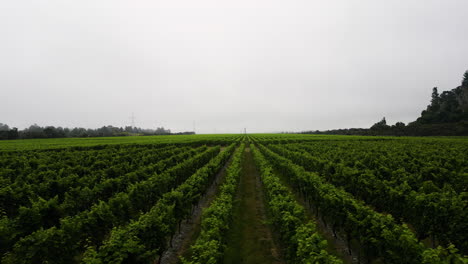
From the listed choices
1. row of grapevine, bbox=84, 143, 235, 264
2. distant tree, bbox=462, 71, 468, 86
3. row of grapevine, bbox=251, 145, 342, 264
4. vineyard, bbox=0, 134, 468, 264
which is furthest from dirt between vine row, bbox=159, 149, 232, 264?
distant tree, bbox=462, 71, 468, 86

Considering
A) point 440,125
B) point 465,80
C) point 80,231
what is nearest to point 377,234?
point 80,231

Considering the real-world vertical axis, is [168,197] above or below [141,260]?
above

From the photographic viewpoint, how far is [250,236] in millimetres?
8781

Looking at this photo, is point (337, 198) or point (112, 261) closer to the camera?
point (112, 261)

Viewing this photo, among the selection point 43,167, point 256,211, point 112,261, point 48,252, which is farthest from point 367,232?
point 43,167

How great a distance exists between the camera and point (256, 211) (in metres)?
11.2

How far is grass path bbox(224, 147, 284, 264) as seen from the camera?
7.36m

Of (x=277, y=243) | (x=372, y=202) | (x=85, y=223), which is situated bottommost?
(x=277, y=243)

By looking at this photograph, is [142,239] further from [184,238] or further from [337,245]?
[337,245]

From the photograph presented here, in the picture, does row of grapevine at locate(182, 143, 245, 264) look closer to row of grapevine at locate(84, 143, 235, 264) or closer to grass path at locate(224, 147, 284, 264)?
grass path at locate(224, 147, 284, 264)

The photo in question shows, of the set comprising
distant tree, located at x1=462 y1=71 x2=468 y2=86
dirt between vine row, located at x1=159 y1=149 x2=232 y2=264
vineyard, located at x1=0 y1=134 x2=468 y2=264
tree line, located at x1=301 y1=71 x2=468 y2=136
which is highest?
distant tree, located at x1=462 y1=71 x2=468 y2=86

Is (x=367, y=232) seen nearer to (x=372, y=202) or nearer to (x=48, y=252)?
(x=372, y=202)

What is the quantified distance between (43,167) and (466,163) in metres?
34.4

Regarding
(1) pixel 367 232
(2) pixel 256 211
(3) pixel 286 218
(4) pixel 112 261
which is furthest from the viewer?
(2) pixel 256 211
